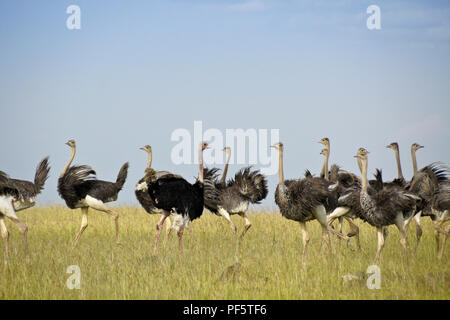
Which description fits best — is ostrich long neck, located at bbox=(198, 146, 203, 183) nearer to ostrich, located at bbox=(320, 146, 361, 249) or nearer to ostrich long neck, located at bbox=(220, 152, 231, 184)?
ostrich long neck, located at bbox=(220, 152, 231, 184)

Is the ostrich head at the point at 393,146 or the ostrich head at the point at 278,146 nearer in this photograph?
the ostrich head at the point at 278,146

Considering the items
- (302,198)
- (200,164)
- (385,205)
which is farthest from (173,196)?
(385,205)

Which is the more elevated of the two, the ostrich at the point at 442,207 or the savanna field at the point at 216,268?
the ostrich at the point at 442,207

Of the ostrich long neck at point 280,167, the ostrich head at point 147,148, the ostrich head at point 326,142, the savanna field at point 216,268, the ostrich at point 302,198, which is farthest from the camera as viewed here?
the ostrich head at point 147,148

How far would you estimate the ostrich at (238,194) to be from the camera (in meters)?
14.1

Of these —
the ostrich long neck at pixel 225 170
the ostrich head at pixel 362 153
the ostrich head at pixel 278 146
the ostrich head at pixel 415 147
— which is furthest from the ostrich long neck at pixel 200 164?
the ostrich head at pixel 415 147

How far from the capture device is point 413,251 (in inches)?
503

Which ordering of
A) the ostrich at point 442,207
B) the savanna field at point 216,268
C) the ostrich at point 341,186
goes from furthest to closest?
the ostrich at point 442,207 < the ostrich at point 341,186 < the savanna field at point 216,268

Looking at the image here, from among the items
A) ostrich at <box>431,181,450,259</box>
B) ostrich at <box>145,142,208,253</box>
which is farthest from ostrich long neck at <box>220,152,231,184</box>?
ostrich at <box>431,181,450,259</box>

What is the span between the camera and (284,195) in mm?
11109

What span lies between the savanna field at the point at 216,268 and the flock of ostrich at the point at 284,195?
48 cm

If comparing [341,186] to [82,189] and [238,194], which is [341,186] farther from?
[82,189]

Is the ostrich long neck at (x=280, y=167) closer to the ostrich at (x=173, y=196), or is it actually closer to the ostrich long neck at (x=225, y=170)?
the ostrich at (x=173, y=196)

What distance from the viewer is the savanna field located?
8.77 metres
